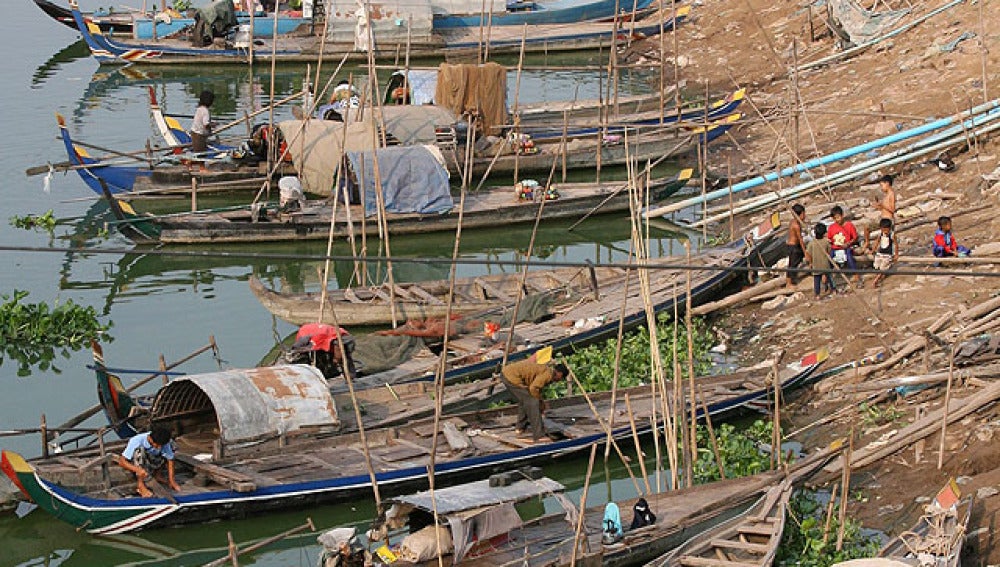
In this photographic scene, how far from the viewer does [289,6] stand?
3262 cm

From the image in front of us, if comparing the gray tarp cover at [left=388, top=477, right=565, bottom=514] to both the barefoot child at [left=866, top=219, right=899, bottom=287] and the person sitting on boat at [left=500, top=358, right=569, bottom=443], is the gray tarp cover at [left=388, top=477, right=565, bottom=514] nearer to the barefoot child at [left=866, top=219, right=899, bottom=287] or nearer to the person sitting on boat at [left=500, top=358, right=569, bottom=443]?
the person sitting on boat at [left=500, top=358, right=569, bottom=443]

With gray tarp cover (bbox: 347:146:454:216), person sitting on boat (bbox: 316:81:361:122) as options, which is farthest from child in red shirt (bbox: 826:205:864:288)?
person sitting on boat (bbox: 316:81:361:122)

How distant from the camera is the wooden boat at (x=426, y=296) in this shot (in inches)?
610

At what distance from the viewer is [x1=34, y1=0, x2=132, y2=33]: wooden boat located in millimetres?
30484

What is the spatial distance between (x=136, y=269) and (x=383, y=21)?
41.0 feet

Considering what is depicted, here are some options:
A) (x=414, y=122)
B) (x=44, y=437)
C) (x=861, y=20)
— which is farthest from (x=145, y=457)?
(x=861, y=20)

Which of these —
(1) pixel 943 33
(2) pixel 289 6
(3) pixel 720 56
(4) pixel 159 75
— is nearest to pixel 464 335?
(1) pixel 943 33

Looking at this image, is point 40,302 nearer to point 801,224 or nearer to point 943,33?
point 801,224

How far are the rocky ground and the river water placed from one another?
7.37ft

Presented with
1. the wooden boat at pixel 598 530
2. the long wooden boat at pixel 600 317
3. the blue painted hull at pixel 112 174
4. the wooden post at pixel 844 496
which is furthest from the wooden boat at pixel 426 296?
the wooden post at pixel 844 496

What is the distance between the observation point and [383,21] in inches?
1177

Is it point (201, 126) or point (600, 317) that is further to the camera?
point (201, 126)

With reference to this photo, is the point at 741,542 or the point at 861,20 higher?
the point at 861,20

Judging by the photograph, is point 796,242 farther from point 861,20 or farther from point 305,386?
point 861,20
